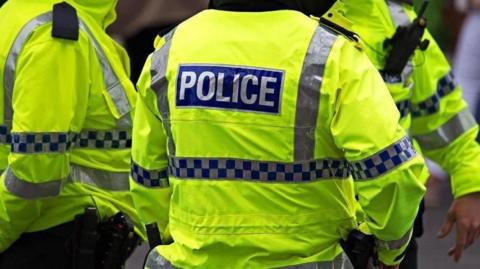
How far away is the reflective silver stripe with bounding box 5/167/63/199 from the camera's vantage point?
468cm

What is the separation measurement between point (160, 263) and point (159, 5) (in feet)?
17.1

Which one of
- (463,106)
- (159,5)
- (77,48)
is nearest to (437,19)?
(159,5)

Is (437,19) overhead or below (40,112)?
below

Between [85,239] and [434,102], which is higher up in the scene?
[434,102]

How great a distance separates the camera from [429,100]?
5332 millimetres

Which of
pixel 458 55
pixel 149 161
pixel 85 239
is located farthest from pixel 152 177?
pixel 458 55

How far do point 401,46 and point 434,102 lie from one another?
0.37 meters

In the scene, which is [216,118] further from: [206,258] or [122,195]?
[122,195]

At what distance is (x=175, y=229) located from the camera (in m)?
4.08

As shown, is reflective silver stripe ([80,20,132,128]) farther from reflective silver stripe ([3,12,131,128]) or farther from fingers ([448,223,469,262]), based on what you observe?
fingers ([448,223,469,262])

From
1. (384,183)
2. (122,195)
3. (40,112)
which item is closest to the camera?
(384,183)

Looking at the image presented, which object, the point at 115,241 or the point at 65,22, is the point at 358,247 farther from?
the point at 65,22

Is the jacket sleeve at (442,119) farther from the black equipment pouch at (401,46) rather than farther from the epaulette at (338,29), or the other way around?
the epaulette at (338,29)

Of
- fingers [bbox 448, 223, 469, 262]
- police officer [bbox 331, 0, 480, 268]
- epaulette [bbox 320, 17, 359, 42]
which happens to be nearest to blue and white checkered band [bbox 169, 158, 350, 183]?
epaulette [bbox 320, 17, 359, 42]
